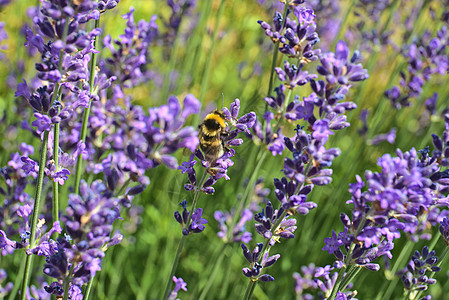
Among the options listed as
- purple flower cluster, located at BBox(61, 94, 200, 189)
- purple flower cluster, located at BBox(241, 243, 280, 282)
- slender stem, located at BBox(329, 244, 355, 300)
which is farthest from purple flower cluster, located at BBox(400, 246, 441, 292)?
purple flower cluster, located at BBox(61, 94, 200, 189)

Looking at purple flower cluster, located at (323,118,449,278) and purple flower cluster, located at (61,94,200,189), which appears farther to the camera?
purple flower cluster, located at (323,118,449,278)

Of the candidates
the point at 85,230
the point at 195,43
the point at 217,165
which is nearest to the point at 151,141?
the point at 85,230

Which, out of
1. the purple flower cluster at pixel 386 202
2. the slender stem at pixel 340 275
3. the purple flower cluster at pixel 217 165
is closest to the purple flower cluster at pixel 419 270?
the purple flower cluster at pixel 386 202

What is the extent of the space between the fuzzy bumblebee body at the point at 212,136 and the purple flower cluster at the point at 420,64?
6.43 feet

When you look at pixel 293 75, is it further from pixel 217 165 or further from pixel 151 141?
pixel 151 141

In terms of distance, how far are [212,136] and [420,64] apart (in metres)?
2.30

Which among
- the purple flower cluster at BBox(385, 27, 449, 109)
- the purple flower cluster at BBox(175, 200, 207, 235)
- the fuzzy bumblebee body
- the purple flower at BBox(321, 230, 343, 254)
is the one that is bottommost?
the purple flower cluster at BBox(175, 200, 207, 235)

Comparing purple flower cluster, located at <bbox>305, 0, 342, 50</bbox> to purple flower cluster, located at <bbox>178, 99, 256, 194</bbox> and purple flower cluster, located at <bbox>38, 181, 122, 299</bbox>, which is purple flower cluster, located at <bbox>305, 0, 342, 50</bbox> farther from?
purple flower cluster, located at <bbox>38, 181, 122, 299</bbox>

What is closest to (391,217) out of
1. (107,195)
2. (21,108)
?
(107,195)

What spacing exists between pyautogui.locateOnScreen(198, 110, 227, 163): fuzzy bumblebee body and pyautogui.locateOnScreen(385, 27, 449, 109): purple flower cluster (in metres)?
1.96

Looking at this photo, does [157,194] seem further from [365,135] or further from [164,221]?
[365,135]

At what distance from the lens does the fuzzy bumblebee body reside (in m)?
2.10

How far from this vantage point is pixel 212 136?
2.33m

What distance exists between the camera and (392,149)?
5.14 meters
